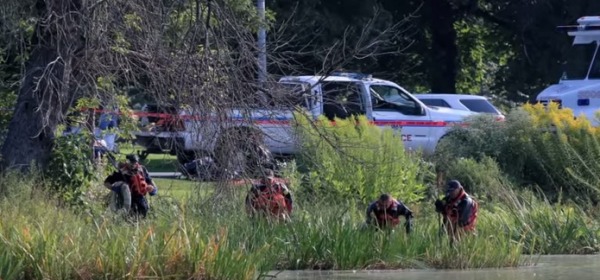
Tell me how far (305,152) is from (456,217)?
355cm

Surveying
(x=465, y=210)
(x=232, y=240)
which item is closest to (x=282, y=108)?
(x=232, y=240)

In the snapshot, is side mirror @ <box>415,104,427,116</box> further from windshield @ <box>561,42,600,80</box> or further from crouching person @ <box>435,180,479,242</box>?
crouching person @ <box>435,180,479,242</box>

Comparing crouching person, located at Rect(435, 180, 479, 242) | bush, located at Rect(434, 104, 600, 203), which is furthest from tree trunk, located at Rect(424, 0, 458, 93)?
crouching person, located at Rect(435, 180, 479, 242)

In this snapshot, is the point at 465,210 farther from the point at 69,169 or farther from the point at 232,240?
the point at 69,169

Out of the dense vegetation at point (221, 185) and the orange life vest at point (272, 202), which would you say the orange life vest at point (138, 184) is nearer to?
the dense vegetation at point (221, 185)

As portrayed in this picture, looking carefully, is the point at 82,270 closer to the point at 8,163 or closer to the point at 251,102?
the point at 251,102

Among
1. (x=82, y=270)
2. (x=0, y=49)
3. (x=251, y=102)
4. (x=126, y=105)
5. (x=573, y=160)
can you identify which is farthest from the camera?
(x=573, y=160)

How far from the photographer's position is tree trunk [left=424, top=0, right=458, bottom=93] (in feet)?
124

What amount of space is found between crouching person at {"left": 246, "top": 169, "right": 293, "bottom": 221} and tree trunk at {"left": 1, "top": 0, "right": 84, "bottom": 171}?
253 cm

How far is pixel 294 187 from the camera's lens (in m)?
19.0

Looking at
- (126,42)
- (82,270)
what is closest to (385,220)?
(126,42)

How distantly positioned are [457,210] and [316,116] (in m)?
3.18

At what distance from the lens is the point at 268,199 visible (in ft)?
49.4

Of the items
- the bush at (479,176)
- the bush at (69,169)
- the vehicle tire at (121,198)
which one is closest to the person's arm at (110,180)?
the vehicle tire at (121,198)
